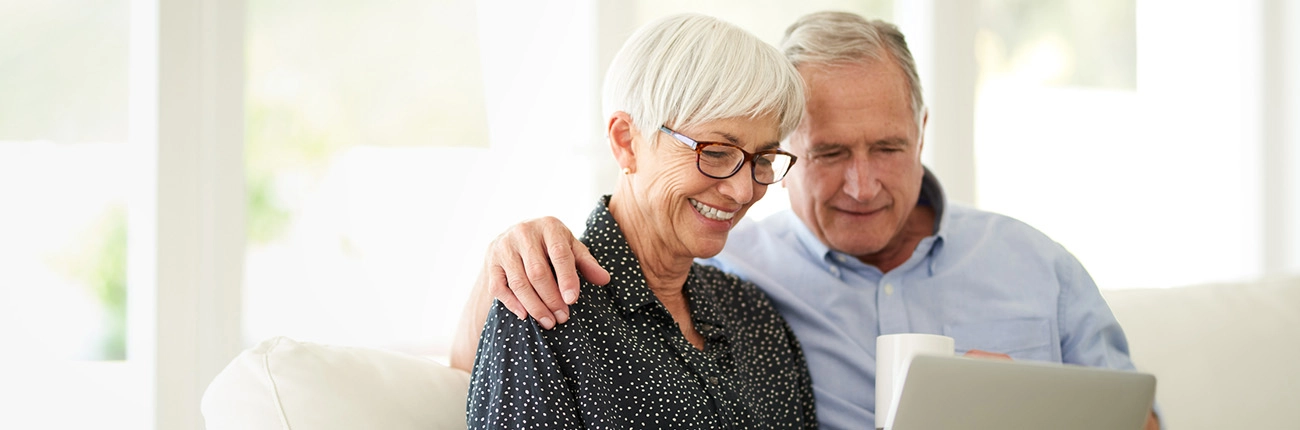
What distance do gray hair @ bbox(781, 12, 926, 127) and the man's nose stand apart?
0.16 metres

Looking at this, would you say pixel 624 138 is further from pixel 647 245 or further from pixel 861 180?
pixel 861 180

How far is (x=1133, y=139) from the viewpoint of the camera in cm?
340

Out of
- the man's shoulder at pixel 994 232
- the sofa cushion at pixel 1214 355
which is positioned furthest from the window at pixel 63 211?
the sofa cushion at pixel 1214 355

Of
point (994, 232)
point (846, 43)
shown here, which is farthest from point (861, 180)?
point (994, 232)

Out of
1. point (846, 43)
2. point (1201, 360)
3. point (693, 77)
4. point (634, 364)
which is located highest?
point (846, 43)

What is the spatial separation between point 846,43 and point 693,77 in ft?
1.64

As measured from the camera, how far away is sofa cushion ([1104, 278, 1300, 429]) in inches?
80.7

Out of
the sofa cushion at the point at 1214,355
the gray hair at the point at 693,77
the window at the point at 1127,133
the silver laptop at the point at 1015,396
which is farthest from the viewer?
the window at the point at 1127,133

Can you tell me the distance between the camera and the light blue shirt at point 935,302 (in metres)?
1.80

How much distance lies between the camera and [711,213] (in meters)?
1.49

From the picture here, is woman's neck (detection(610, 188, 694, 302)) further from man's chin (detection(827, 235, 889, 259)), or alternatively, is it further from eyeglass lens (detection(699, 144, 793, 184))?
man's chin (detection(827, 235, 889, 259))

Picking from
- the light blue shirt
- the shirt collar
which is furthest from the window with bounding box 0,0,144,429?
the shirt collar

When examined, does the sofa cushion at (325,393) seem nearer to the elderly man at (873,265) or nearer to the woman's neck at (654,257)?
the woman's neck at (654,257)

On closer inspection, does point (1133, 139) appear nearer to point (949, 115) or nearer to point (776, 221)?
point (949, 115)
